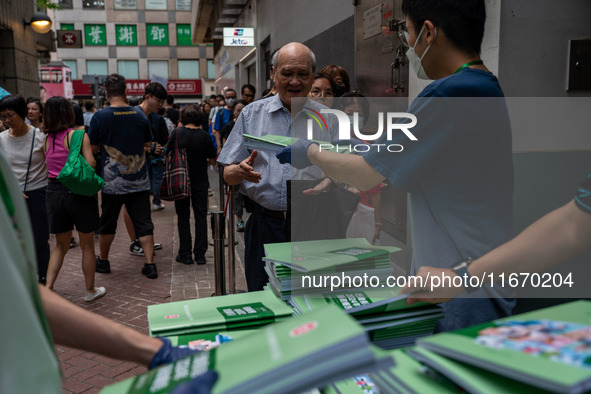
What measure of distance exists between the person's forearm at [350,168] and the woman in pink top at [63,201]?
4.16 metres

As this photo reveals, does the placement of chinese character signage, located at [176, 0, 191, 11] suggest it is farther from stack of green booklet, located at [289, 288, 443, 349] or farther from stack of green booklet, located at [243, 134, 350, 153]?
stack of green booklet, located at [289, 288, 443, 349]

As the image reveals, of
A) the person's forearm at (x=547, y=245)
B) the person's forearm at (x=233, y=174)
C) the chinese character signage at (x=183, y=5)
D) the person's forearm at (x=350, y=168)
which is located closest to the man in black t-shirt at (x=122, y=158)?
the person's forearm at (x=233, y=174)

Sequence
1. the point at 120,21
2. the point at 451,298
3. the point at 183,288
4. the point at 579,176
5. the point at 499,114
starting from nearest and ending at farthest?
1. the point at 451,298
2. the point at 499,114
3. the point at 579,176
4. the point at 183,288
5. the point at 120,21

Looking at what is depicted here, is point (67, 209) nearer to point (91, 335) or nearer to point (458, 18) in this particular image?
point (91, 335)

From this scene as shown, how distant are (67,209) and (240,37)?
39.9ft

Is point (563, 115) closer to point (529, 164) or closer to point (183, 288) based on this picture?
point (529, 164)

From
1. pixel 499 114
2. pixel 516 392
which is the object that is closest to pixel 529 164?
pixel 499 114

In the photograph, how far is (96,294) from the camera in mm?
5535

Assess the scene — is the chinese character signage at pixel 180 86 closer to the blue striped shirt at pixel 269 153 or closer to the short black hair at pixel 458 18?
the blue striped shirt at pixel 269 153

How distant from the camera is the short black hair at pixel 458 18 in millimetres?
1628

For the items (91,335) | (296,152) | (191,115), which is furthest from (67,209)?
(91,335)

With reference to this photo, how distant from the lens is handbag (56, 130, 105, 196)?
5.10 metres

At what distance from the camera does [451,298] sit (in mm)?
1489

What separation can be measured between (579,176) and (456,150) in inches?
72.0
